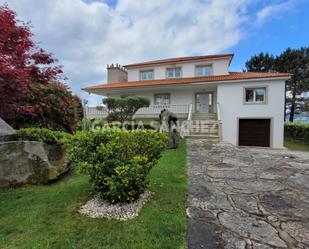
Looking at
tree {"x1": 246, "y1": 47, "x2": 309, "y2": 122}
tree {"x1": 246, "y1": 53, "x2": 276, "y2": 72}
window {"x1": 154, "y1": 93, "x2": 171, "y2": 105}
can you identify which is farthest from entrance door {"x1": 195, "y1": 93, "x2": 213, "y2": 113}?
tree {"x1": 246, "y1": 53, "x2": 276, "y2": 72}

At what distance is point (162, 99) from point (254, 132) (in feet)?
27.0

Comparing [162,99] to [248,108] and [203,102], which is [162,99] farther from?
[248,108]

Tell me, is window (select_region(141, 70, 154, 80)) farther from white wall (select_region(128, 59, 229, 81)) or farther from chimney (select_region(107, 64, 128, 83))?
chimney (select_region(107, 64, 128, 83))

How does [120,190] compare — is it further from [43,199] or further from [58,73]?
[58,73]

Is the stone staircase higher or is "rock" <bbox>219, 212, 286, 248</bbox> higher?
the stone staircase

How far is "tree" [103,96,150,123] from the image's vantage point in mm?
11789

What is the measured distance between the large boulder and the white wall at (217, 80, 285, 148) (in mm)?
13438

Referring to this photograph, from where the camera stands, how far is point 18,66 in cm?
618

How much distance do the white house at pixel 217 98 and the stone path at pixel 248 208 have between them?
772 centimetres

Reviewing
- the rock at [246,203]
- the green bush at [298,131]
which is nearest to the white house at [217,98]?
the green bush at [298,131]

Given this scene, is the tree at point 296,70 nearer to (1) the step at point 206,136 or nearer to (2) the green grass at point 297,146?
(2) the green grass at point 297,146

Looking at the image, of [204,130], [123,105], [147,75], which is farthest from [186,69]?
[123,105]

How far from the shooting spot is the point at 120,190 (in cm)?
307

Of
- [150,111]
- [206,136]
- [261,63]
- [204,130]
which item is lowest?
[206,136]
